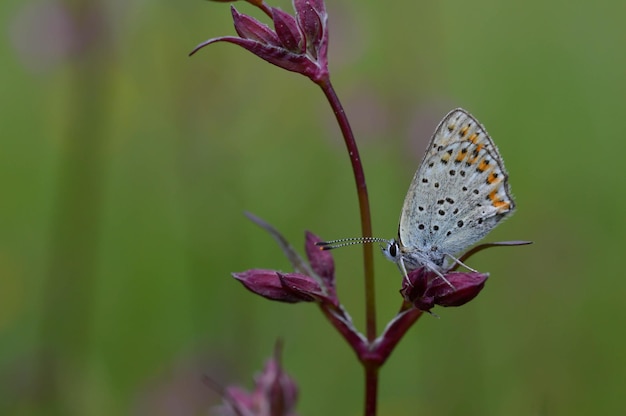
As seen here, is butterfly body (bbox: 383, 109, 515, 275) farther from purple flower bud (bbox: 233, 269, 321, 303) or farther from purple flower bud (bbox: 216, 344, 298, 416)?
purple flower bud (bbox: 216, 344, 298, 416)

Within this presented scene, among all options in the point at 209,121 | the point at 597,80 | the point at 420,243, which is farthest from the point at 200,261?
the point at 597,80

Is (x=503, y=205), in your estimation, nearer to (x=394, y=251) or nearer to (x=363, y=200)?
(x=394, y=251)

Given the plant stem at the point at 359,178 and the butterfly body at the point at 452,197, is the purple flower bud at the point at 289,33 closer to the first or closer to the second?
the plant stem at the point at 359,178

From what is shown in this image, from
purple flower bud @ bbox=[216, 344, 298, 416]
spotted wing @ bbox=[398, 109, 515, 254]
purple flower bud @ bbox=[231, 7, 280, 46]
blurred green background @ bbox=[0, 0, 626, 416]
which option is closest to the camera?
purple flower bud @ bbox=[231, 7, 280, 46]

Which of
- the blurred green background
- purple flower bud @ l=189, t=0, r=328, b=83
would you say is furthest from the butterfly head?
the blurred green background

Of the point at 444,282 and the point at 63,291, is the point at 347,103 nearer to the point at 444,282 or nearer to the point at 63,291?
the point at 63,291

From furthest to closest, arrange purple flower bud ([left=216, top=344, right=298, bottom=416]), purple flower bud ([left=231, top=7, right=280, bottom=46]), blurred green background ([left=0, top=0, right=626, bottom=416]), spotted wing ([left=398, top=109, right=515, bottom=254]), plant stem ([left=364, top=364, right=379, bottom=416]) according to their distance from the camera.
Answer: blurred green background ([left=0, top=0, right=626, bottom=416])
purple flower bud ([left=216, top=344, right=298, bottom=416])
spotted wing ([left=398, top=109, right=515, bottom=254])
plant stem ([left=364, top=364, right=379, bottom=416])
purple flower bud ([left=231, top=7, right=280, bottom=46])
